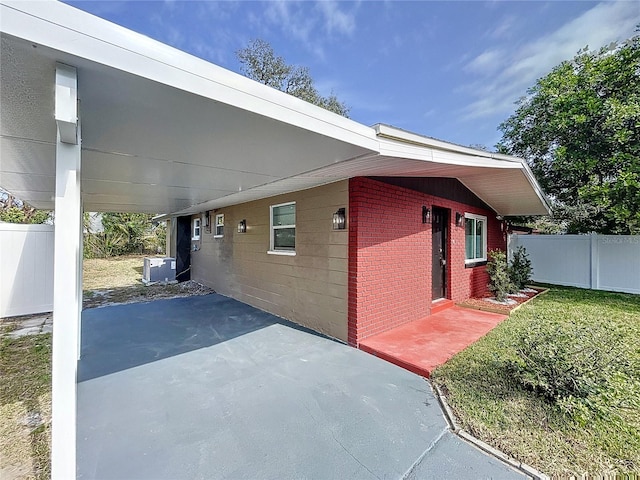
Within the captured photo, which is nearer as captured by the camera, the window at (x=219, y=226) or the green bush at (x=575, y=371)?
the green bush at (x=575, y=371)

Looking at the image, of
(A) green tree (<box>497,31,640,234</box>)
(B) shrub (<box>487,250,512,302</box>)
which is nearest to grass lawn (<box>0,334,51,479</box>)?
(B) shrub (<box>487,250,512,302</box>)

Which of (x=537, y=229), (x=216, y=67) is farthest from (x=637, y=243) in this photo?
(x=216, y=67)

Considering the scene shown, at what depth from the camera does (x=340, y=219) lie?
487 centimetres

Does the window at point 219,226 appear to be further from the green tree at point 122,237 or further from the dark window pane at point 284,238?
the green tree at point 122,237

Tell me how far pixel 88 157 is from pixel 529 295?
10.8 meters

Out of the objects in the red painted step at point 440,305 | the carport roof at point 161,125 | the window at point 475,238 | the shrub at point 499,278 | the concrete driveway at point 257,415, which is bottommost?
the concrete driveway at point 257,415

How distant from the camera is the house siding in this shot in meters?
5.00

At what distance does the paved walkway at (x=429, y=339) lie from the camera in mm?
3975

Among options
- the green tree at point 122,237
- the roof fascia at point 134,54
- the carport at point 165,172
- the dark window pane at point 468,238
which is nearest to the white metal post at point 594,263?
the dark window pane at point 468,238

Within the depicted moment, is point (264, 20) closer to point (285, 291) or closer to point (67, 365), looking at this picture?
point (285, 291)

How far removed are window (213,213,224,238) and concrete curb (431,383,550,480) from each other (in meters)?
7.98

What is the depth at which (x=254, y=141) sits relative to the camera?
2814 mm

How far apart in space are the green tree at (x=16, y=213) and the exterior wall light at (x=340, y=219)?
16.2 m

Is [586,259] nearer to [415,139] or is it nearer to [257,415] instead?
[415,139]
